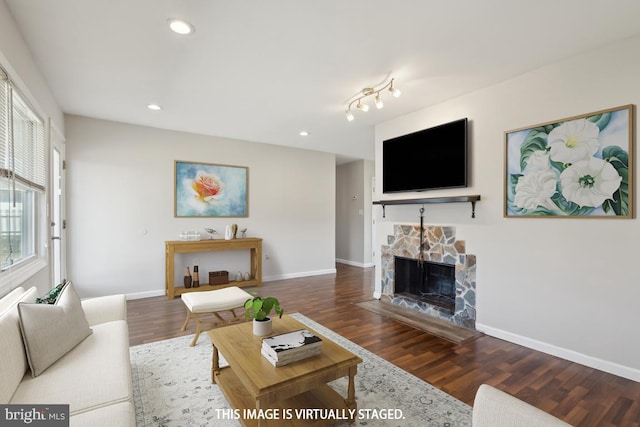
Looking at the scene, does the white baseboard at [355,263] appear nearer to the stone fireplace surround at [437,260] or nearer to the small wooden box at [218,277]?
the stone fireplace surround at [437,260]

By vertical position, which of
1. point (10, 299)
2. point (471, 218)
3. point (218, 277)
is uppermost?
point (471, 218)

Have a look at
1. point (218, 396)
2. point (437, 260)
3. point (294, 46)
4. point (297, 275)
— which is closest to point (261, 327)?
point (218, 396)

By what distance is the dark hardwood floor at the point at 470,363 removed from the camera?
6.47 ft

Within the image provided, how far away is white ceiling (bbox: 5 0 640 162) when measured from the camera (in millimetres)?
1943

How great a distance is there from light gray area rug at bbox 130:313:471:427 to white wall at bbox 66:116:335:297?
210cm

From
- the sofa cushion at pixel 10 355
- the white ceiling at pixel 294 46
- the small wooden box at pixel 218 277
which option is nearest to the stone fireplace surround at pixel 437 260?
the white ceiling at pixel 294 46

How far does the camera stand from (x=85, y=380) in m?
1.45

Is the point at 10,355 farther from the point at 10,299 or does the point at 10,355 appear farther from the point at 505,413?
the point at 505,413

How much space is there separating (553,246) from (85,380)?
3.37m

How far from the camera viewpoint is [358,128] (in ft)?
15.0

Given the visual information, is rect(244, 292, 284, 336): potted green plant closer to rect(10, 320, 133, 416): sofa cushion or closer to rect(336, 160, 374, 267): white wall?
rect(10, 320, 133, 416): sofa cushion

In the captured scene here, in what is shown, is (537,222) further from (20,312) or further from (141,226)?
(141,226)

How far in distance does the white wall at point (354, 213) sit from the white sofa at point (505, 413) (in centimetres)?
589

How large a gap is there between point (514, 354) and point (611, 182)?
62.1 inches
